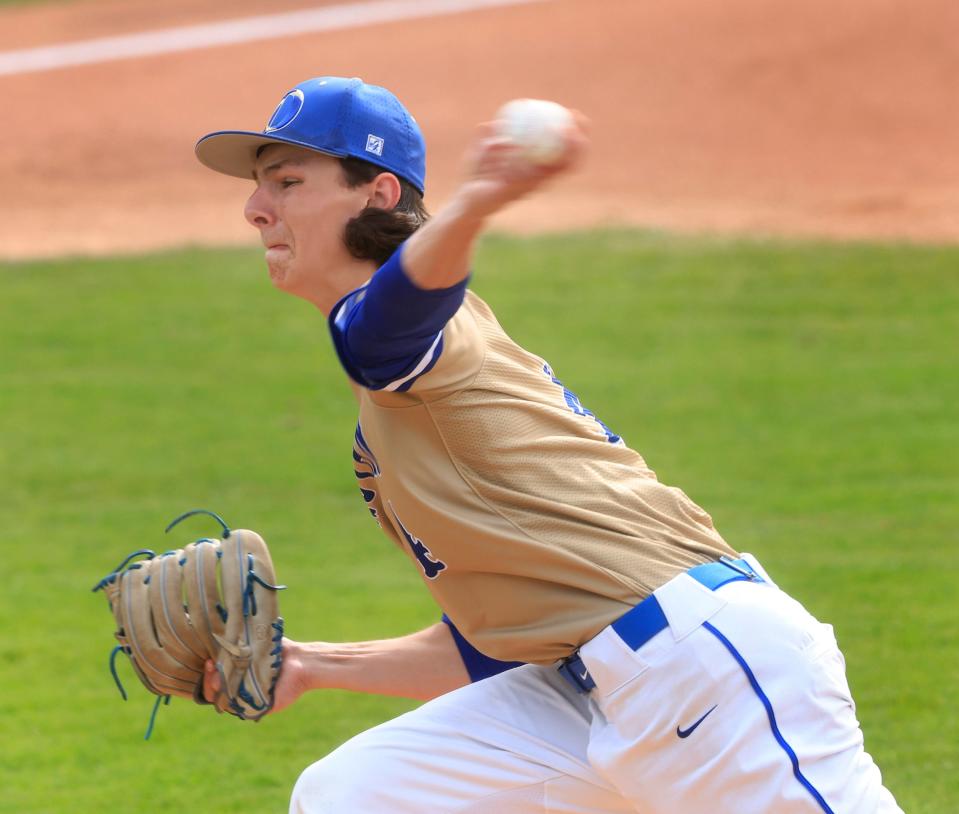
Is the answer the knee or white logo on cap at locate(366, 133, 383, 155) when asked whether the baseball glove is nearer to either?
the knee

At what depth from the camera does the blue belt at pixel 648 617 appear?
8.73ft

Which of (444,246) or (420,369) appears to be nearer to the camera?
(444,246)

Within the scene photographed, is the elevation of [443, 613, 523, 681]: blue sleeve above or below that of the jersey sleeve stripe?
below

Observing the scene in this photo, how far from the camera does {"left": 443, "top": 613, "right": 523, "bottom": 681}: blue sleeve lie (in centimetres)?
321

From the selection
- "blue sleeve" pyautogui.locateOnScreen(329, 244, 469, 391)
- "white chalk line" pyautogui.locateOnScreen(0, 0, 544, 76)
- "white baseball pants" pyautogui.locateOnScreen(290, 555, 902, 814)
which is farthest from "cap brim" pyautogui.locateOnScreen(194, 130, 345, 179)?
"white chalk line" pyautogui.locateOnScreen(0, 0, 544, 76)

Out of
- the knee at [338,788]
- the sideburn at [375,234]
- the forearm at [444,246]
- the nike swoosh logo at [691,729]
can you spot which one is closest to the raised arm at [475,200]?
the forearm at [444,246]

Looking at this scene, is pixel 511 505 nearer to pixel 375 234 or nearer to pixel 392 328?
pixel 392 328

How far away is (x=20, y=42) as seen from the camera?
53.3 ft

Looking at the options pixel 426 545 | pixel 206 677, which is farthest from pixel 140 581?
pixel 426 545

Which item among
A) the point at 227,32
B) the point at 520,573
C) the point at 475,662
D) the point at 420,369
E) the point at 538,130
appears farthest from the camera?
the point at 227,32

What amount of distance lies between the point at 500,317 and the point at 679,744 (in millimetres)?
7285

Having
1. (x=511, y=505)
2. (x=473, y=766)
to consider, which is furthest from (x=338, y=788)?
(x=511, y=505)

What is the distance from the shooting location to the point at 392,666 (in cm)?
324

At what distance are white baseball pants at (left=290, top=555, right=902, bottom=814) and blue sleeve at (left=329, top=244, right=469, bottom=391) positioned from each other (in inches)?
25.0
